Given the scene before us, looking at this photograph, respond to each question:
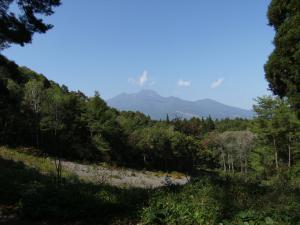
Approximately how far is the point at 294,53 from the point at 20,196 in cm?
937

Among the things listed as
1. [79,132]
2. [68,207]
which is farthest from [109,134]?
[68,207]

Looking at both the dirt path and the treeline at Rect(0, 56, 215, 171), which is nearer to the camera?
the dirt path

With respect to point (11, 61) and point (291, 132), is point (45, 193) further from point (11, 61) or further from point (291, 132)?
point (291, 132)

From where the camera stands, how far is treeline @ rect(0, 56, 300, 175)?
40.7 metres

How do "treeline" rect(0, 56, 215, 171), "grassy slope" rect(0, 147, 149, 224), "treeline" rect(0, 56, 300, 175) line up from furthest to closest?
"treeline" rect(0, 56, 215, 171) → "treeline" rect(0, 56, 300, 175) → "grassy slope" rect(0, 147, 149, 224)

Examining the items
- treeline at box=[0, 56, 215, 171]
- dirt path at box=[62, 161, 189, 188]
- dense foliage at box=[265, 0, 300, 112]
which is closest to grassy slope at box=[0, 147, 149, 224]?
dirt path at box=[62, 161, 189, 188]

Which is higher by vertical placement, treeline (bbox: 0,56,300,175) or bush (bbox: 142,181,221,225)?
treeline (bbox: 0,56,300,175)

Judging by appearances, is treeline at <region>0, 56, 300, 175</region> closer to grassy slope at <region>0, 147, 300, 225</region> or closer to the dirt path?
the dirt path

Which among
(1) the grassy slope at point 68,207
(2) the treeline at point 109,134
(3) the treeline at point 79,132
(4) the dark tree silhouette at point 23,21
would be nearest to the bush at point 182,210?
(1) the grassy slope at point 68,207

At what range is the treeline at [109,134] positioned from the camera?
4066 cm

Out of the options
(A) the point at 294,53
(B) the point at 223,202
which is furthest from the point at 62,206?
(A) the point at 294,53

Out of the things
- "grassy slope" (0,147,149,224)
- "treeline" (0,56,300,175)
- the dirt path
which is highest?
"treeline" (0,56,300,175)

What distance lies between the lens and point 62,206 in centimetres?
780

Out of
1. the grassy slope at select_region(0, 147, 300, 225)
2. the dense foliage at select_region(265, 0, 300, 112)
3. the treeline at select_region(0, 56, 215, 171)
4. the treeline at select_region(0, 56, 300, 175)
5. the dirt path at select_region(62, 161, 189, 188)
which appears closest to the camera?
the grassy slope at select_region(0, 147, 300, 225)
